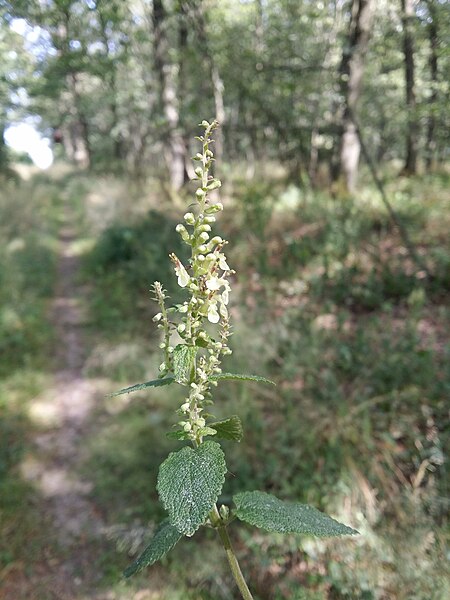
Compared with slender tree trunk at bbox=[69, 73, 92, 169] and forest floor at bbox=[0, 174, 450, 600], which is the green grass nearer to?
forest floor at bbox=[0, 174, 450, 600]

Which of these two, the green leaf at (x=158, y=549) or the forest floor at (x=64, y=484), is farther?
the forest floor at (x=64, y=484)

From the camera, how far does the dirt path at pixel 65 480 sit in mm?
2773

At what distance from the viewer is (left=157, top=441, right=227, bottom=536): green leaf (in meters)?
0.95

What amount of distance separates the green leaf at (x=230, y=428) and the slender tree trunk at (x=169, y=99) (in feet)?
23.7

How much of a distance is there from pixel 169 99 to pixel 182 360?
8.69 meters

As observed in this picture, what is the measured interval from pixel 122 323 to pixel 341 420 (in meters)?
3.53

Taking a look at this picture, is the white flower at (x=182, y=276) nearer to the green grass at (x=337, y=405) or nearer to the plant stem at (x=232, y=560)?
the plant stem at (x=232, y=560)

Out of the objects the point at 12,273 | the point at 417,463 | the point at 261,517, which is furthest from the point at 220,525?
the point at 12,273

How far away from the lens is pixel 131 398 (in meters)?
4.31

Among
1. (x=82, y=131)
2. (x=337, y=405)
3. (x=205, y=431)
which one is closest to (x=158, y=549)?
(x=205, y=431)

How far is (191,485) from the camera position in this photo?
1.00 meters

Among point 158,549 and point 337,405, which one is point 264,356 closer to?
point 337,405

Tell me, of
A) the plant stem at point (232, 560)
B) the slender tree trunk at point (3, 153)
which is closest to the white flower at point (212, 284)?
the plant stem at point (232, 560)

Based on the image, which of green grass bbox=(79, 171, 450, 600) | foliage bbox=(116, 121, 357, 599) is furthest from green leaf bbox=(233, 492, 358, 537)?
green grass bbox=(79, 171, 450, 600)
